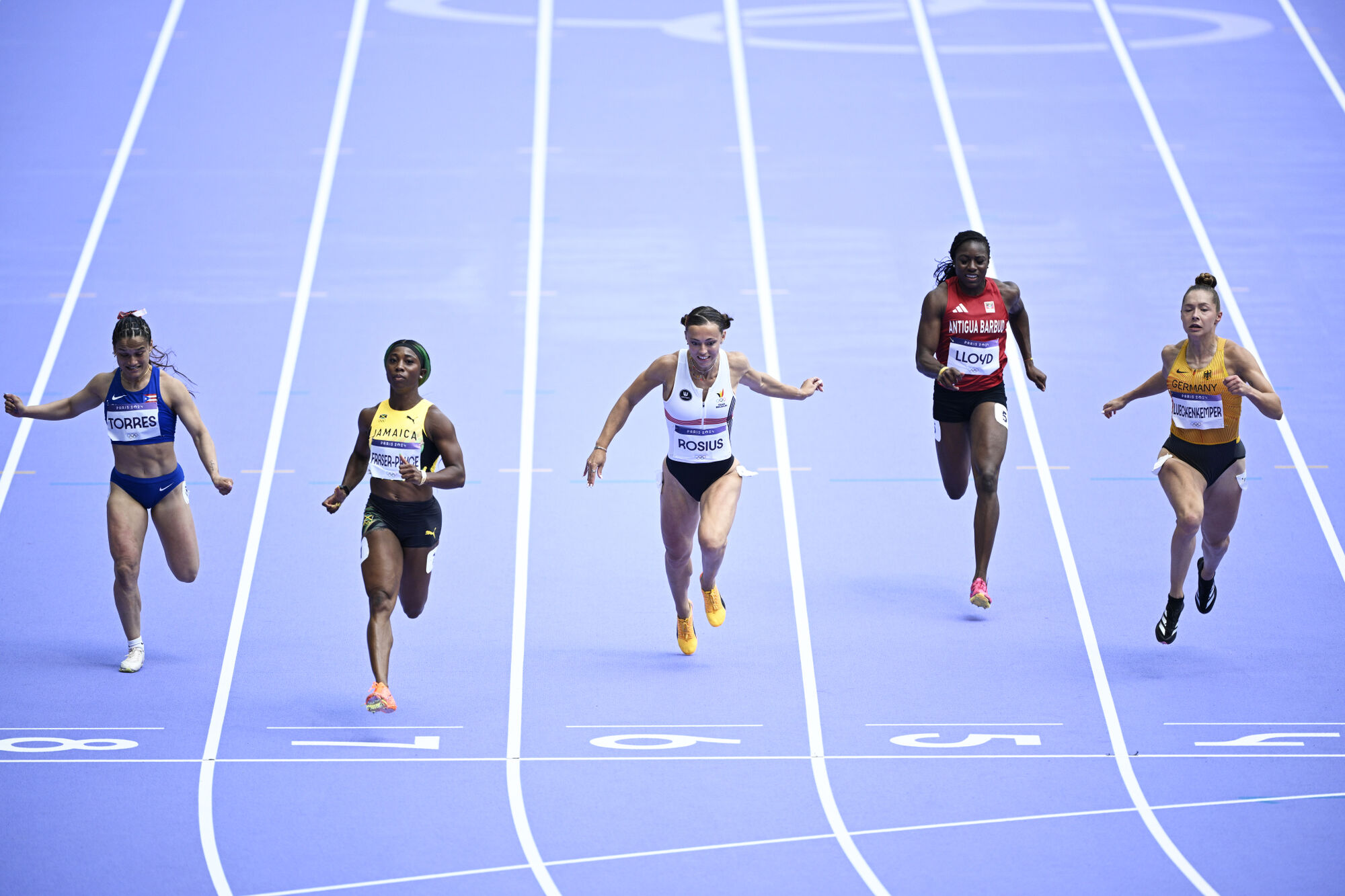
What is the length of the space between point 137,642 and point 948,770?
12.2ft

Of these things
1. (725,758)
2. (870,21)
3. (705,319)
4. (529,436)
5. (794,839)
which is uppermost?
(870,21)

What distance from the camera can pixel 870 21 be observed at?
46.1 ft

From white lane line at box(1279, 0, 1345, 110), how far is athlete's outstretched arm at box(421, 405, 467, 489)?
9239 mm

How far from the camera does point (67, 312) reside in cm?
1061

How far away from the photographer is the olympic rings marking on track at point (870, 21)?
44.8 ft

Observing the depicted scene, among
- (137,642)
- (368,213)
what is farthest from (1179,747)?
(368,213)

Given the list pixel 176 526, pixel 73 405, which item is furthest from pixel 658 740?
pixel 73 405

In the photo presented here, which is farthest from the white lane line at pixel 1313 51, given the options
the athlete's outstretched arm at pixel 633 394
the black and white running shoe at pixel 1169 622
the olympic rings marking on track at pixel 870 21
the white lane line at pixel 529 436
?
the athlete's outstretched arm at pixel 633 394

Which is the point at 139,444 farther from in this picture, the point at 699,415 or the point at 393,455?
the point at 699,415

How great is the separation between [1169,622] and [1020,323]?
1.61m

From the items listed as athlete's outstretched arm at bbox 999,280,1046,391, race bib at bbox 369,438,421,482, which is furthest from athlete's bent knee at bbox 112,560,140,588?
athlete's outstretched arm at bbox 999,280,1046,391

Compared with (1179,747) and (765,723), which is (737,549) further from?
(1179,747)

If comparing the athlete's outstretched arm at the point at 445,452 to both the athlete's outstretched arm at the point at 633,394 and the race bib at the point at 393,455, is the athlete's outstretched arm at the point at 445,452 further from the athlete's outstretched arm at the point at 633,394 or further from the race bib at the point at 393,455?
the athlete's outstretched arm at the point at 633,394

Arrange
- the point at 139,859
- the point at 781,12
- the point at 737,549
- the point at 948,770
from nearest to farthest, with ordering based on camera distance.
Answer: the point at 139,859 → the point at 948,770 → the point at 737,549 → the point at 781,12
